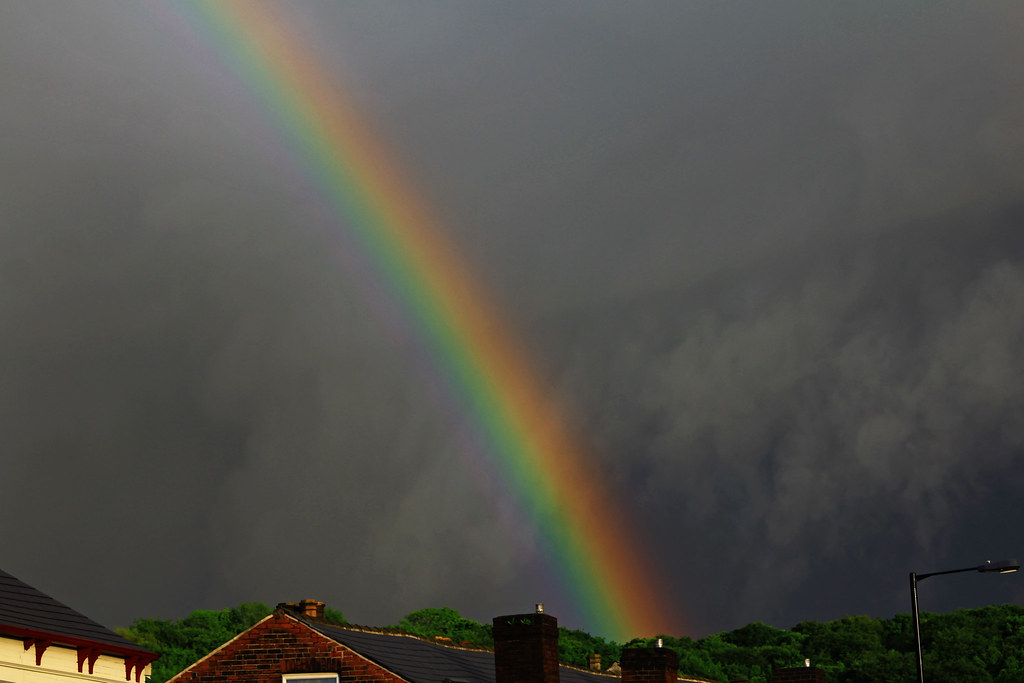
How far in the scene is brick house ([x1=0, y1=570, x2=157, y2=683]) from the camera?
101 ft

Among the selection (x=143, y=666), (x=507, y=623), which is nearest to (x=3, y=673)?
(x=143, y=666)

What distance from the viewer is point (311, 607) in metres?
40.8

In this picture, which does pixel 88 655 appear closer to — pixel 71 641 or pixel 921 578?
pixel 71 641

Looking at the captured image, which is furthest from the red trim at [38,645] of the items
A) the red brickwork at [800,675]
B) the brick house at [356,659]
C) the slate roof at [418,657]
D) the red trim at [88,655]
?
the red brickwork at [800,675]

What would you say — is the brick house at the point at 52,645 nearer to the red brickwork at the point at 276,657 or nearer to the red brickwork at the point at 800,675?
the red brickwork at the point at 276,657

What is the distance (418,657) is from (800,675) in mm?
14180

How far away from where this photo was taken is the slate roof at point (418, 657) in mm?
35594

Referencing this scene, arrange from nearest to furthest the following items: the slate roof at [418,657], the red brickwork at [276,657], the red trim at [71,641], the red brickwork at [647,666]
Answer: the red trim at [71,641], the red brickwork at [276,657], the red brickwork at [647,666], the slate roof at [418,657]

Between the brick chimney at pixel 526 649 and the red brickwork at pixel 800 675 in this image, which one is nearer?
the brick chimney at pixel 526 649

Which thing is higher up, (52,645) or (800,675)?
(800,675)

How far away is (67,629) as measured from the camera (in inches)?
1321

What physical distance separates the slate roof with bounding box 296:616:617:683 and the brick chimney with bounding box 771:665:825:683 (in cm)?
674

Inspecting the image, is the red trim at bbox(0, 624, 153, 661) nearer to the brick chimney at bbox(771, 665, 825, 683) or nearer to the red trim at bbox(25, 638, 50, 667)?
the red trim at bbox(25, 638, 50, 667)

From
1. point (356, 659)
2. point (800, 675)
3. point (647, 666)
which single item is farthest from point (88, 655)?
point (800, 675)
